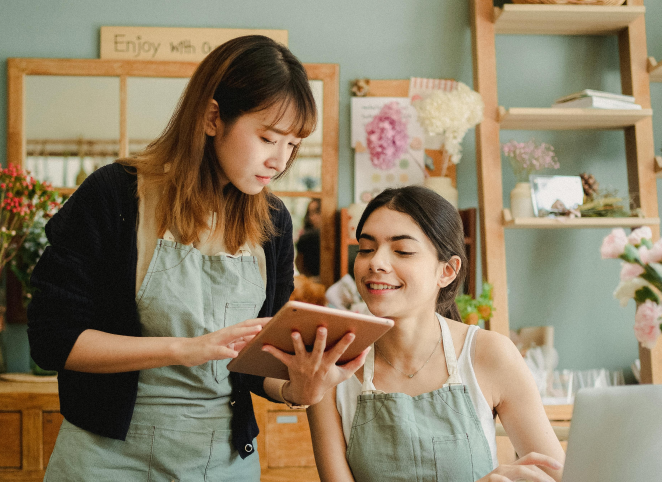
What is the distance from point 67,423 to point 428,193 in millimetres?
958

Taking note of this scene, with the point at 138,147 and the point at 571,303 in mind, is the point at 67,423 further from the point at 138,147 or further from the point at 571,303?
the point at 571,303

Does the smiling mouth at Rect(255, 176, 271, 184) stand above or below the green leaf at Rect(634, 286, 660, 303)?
above

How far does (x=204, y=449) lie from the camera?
4.02 feet

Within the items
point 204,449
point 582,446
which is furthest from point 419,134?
point 582,446

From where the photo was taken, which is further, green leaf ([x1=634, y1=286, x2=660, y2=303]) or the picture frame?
the picture frame

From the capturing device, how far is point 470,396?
139 cm

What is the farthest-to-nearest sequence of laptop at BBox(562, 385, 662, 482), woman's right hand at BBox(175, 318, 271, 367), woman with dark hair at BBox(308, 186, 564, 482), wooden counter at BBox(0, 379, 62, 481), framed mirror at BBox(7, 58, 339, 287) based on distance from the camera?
framed mirror at BBox(7, 58, 339, 287), wooden counter at BBox(0, 379, 62, 481), woman with dark hair at BBox(308, 186, 564, 482), woman's right hand at BBox(175, 318, 271, 367), laptop at BBox(562, 385, 662, 482)

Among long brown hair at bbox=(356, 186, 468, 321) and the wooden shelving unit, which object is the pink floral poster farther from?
long brown hair at bbox=(356, 186, 468, 321)

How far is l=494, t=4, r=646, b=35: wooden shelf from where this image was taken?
8.77 feet

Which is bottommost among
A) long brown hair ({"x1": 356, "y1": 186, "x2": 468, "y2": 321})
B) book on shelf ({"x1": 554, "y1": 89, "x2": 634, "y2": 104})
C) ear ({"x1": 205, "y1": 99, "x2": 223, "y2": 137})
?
long brown hair ({"x1": 356, "y1": 186, "x2": 468, "y2": 321})

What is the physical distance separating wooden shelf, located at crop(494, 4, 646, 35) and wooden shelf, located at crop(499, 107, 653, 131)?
16.8 inches

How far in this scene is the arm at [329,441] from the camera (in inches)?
52.5

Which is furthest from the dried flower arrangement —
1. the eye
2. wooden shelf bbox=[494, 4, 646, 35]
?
the eye

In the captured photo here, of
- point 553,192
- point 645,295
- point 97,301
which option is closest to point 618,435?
point 645,295
